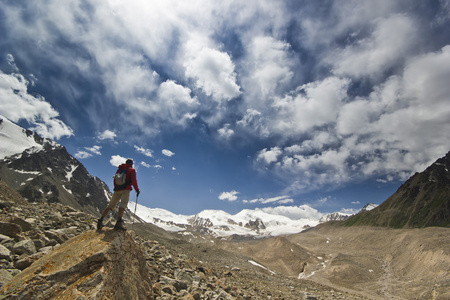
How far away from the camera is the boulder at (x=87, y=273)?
6082 millimetres

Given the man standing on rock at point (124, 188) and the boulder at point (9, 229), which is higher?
the man standing on rock at point (124, 188)

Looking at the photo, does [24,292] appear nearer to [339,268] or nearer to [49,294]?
[49,294]

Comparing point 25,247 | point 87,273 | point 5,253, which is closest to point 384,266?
point 87,273

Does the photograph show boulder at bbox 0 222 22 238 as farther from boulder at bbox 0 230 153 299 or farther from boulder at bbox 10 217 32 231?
boulder at bbox 0 230 153 299

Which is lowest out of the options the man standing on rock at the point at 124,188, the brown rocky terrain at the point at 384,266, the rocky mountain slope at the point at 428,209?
the brown rocky terrain at the point at 384,266

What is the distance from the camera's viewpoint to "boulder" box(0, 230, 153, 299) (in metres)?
6.08

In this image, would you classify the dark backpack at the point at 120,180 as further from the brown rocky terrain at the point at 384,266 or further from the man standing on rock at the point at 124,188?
the brown rocky terrain at the point at 384,266

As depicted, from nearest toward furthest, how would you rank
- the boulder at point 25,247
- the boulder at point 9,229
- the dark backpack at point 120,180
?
the boulder at point 25,247 → the dark backpack at point 120,180 → the boulder at point 9,229

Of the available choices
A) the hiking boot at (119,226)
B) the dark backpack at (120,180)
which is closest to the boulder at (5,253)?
the hiking boot at (119,226)

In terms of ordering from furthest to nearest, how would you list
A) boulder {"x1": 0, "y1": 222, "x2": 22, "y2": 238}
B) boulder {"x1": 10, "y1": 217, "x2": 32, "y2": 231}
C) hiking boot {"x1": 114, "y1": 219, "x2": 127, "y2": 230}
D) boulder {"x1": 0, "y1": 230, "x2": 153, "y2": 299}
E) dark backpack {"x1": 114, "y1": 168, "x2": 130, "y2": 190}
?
1. boulder {"x1": 10, "y1": 217, "x2": 32, "y2": 231}
2. boulder {"x1": 0, "y1": 222, "x2": 22, "y2": 238}
3. dark backpack {"x1": 114, "y1": 168, "x2": 130, "y2": 190}
4. hiking boot {"x1": 114, "y1": 219, "x2": 127, "y2": 230}
5. boulder {"x1": 0, "y1": 230, "x2": 153, "y2": 299}

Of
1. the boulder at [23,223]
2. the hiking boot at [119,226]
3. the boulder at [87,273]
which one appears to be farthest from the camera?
the boulder at [23,223]

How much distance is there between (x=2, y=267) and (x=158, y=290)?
5.85 meters

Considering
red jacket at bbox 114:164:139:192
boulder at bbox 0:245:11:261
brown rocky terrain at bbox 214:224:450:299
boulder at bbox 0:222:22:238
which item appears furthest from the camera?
brown rocky terrain at bbox 214:224:450:299

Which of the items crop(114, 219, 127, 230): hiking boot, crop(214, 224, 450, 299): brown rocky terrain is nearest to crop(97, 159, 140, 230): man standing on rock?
crop(114, 219, 127, 230): hiking boot
